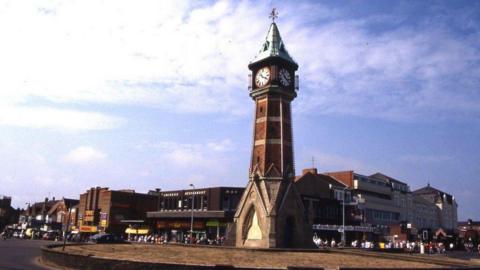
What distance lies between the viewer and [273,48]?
57281mm

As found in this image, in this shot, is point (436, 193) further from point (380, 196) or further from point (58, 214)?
point (58, 214)

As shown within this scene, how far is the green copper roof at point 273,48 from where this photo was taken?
186 feet

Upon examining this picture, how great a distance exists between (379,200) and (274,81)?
51689 mm

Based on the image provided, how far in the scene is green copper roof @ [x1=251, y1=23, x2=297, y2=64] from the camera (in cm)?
5659

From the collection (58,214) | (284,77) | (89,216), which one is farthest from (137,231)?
(58,214)

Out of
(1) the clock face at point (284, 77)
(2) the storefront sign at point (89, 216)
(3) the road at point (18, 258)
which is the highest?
(1) the clock face at point (284, 77)

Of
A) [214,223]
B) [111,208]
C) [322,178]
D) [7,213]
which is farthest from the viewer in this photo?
[7,213]

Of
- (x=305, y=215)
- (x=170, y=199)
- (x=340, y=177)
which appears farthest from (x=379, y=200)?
(x=305, y=215)

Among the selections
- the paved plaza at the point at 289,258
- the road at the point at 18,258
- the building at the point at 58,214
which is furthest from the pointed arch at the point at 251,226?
the building at the point at 58,214

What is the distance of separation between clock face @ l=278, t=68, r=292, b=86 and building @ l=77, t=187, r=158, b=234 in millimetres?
50972

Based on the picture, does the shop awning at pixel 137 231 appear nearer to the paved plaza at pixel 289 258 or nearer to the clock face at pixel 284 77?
the clock face at pixel 284 77

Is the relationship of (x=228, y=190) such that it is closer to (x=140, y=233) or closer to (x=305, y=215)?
(x=140, y=233)

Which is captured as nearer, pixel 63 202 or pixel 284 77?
pixel 284 77

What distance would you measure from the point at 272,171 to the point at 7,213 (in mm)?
124705
